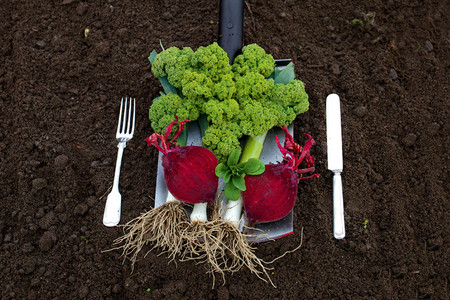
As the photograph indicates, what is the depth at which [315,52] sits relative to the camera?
229 centimetres

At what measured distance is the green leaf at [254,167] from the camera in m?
1.73

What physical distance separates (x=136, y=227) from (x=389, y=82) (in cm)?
147

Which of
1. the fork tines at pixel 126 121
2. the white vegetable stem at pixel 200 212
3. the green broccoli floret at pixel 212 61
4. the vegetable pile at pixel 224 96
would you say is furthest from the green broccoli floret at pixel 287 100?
the fork tines at pixel 126 121

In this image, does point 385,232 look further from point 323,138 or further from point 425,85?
point 425,85

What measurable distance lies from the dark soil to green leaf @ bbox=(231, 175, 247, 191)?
0.37 m

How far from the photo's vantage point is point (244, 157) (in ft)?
6.20

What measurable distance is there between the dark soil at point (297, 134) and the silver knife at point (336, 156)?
0.08 meters

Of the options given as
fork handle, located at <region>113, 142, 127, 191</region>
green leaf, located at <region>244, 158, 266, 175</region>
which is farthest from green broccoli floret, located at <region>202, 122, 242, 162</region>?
fork handle, located at <region>113, 142, 127, 191</region>

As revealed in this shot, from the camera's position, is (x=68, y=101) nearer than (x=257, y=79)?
No

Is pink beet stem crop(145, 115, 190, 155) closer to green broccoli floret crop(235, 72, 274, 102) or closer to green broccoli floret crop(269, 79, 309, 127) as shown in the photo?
green broccoli floret crop(235, 72, 274, 102)

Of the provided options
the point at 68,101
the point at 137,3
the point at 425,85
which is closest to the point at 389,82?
the point at 425,85

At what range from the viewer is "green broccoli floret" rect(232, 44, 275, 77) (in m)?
1.86

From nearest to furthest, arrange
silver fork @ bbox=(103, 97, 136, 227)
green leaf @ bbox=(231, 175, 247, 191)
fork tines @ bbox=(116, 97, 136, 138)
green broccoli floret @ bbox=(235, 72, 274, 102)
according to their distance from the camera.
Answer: green leaf @ bbox=(231, 175, 247, 191)
green broccoli floret @ bbox=(235, 72, 274, 102)
silver fork @ bbox=(103, 97, 136, 227)
fork tines @ bbox=(116, 97, 136, 138)

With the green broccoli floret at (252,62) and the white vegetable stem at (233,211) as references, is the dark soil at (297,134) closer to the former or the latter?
the white vegetable stem at (233,211)
